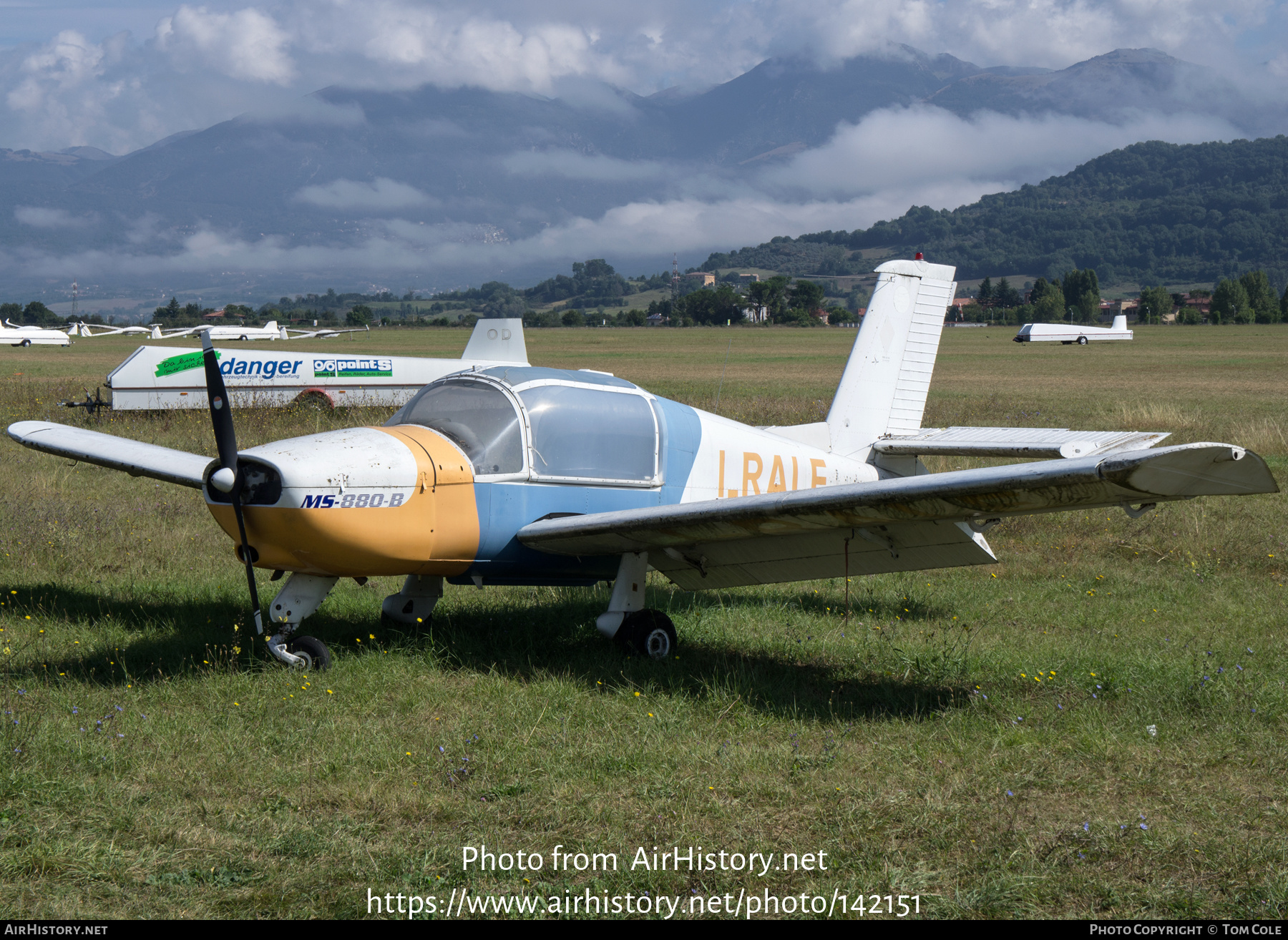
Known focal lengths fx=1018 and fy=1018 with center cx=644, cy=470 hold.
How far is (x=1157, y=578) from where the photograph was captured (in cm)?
1013

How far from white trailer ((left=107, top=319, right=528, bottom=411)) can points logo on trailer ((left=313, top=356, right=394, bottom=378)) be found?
16mm

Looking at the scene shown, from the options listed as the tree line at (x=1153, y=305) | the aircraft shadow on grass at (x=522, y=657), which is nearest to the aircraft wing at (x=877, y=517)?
the aircraft shadow on grass at (x=522, y=657)

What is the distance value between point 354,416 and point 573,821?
18.0 metres

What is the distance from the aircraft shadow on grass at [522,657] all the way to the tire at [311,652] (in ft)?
0.40

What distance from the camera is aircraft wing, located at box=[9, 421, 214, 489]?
796cm

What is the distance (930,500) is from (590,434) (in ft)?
8.83

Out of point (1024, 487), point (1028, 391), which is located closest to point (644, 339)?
point (1028, 391)

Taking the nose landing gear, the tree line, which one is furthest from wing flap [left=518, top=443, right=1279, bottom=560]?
the tree line

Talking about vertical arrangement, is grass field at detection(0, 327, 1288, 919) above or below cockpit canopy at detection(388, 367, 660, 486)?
below

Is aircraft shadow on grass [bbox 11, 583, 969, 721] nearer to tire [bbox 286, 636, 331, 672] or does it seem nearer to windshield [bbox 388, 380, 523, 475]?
tire [bbox 286, 636, 331, 672]

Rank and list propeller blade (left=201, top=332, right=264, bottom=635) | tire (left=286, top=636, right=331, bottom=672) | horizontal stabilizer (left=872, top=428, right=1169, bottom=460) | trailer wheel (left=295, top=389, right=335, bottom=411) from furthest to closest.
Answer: trailer wheel (left=295, top=389, right=335, bottom=411), horizontal stabilizer (left=872, top=428, right=1169, bottom=460), tire (left=286, top=636, right=331, bottom=672), propeller blade (left=201, top=332, right=264, bottom=635)

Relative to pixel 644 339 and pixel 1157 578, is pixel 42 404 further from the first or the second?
pixel 644 339

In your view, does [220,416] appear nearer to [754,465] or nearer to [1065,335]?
[754,465]

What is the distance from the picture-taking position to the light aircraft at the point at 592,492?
5668 mm
